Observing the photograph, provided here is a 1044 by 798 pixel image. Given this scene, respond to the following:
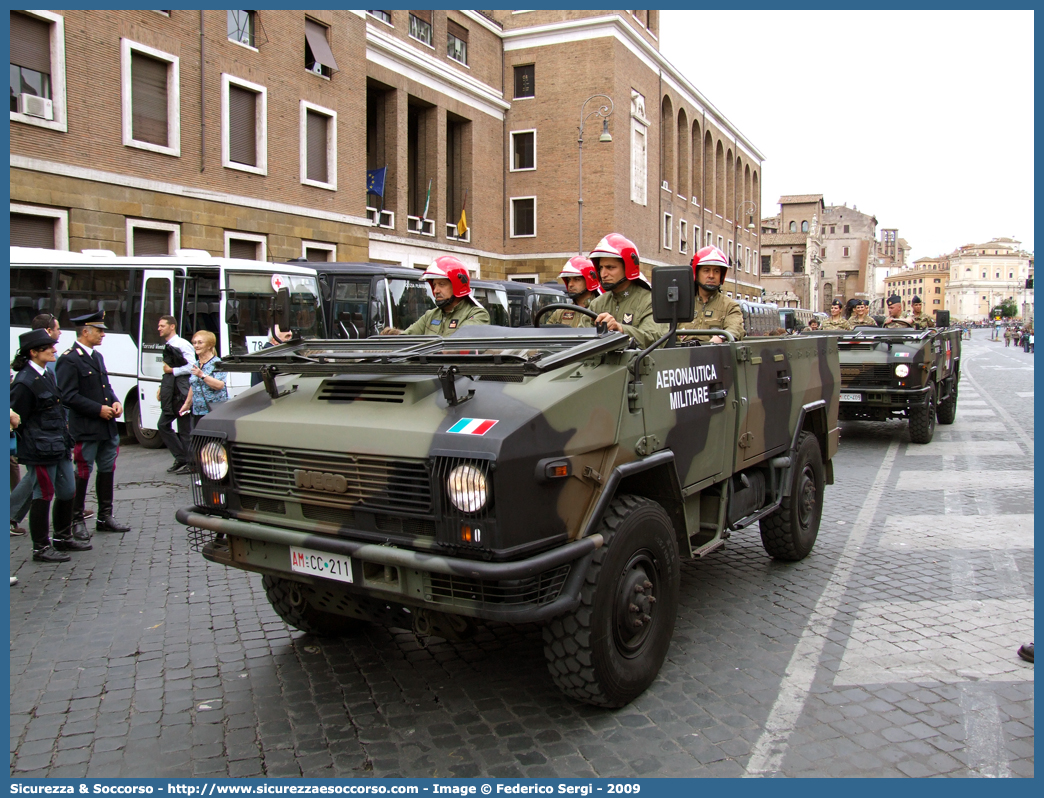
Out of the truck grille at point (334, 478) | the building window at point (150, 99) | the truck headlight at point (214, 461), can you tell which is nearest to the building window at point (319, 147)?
the building window at point (150, 99)

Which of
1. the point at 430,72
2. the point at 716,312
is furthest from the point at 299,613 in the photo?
the point at 430,72

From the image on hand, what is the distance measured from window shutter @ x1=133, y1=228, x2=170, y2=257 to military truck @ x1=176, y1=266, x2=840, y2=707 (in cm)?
1970

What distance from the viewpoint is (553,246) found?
1703 inches

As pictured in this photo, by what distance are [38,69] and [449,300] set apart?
702 inches

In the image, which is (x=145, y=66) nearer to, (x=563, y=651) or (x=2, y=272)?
(x=2, y=272)

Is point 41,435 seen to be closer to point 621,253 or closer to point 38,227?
point 621,253

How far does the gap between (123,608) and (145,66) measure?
2044 cm

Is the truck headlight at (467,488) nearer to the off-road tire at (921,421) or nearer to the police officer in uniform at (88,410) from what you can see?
the police officer in uniform at (88,410)

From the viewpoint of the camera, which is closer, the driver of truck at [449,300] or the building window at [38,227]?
the driver of truck at [449,300]

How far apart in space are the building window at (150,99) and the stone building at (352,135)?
49 mm

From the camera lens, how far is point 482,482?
3.22m

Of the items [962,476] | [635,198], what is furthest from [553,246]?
[962,476]

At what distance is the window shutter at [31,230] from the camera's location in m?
19.2

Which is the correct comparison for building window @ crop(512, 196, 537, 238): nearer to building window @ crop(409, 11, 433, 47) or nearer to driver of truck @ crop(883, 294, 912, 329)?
building window @ crop(409, 11, 433, 47)
